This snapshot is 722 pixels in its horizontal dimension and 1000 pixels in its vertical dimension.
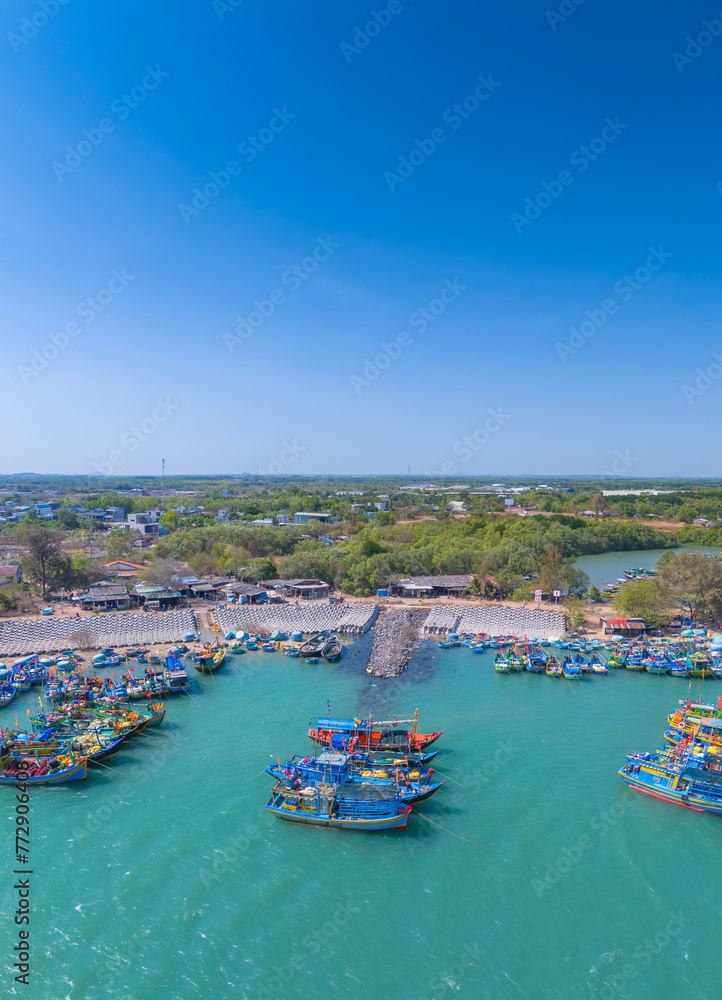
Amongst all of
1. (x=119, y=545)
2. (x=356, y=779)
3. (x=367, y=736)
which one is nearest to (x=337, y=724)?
(x=367, y=736)

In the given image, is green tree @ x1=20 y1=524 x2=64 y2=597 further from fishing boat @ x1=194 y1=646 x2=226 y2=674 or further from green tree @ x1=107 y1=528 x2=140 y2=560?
fishing boat @ x1=194 y1=646 x2=226 y2=674

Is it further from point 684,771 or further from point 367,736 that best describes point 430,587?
point 684,771

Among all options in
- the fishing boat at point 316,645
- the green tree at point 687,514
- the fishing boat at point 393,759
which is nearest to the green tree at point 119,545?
the fishing boat at point 316,645

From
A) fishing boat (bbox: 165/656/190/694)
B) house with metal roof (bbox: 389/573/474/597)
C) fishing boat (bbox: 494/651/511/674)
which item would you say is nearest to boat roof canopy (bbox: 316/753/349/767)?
fishing boat (bbox: 165/656/190/694)

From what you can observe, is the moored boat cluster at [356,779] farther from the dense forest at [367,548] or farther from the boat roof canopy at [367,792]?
the dense forest at [367,548]

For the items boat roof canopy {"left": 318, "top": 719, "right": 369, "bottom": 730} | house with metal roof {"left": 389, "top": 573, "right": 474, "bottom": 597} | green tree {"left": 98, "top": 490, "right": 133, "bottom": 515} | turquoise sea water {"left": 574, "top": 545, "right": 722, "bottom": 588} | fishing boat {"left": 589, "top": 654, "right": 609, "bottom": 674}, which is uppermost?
green tree {"left": 98, "top": 490, "right": 133, "bottom": 515}

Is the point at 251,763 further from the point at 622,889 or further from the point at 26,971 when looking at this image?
the point at 622,889

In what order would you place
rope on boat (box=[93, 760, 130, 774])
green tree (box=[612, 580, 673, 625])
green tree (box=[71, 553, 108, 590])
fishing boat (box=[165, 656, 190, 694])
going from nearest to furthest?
rope on boat (box=[93, 760, 130, 774]) < fishing boat (box=[165, 656, 190, 694]) < green tree (box=[612, 580, 673, 625]) < green tree (box=[71, 553, 108, 590])
